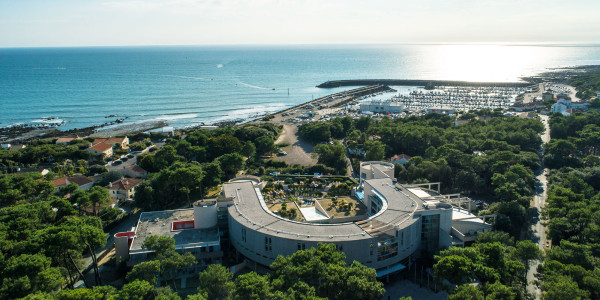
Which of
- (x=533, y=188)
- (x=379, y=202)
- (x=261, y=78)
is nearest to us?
(x=379, y=202)

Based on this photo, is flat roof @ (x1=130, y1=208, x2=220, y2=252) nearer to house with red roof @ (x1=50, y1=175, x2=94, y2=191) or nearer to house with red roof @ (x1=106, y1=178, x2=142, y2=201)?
house with red roof @ (x1=106, y1=178, x2=142, y2=201)

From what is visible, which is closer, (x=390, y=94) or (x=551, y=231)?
(x=551, y=231)

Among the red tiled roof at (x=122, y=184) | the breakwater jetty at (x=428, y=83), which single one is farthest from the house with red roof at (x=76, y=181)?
the breakwater jetty at (x=428, y=83)

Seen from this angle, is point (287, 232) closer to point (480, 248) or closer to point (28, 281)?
point (480, 248)

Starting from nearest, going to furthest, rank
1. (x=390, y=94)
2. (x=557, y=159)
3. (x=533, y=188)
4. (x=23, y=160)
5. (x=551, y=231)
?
(x=551, y=231) → (x=533, y=188) → (x=557, y=159) → (x=23, y=160) → (x=390, y=94)

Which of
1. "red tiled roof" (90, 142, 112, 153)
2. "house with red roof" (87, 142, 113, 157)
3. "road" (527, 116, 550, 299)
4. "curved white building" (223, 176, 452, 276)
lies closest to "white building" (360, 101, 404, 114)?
"road" (527, 116, 550, 299)

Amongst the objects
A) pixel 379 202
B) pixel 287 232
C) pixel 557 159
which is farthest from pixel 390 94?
pixel 287 232

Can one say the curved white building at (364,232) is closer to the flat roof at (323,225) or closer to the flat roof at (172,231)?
the flat roof at (323,225)
